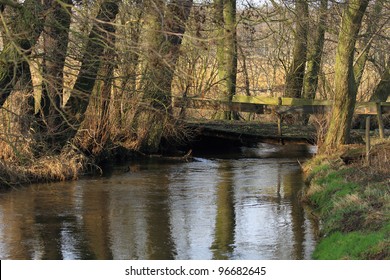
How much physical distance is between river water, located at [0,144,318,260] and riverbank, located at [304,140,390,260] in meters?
0.41

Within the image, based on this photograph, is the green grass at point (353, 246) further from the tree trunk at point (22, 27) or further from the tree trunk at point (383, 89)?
the tree trunk at point (383, 89)

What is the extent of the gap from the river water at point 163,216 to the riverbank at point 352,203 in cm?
41

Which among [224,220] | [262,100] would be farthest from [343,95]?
[224,220]

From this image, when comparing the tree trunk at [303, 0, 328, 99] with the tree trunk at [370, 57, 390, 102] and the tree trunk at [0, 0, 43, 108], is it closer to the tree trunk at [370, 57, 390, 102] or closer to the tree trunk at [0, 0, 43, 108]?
→ the tree trunk at [370, 57, 390, 102]

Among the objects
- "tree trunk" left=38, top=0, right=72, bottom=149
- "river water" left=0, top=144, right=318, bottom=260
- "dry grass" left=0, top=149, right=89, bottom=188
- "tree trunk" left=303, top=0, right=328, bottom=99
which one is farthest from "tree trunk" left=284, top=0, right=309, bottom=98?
"tree trunk" left=38, top=0, right=72, bottom=149

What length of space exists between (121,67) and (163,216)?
3878 mm

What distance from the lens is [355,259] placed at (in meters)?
10.3

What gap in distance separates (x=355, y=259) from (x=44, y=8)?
795 centimetres

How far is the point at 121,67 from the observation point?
17703 millimetres

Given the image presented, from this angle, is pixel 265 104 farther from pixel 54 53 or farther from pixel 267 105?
pixel 54 53

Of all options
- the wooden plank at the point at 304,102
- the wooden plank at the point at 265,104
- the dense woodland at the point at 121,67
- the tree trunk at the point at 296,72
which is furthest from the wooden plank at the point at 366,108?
the tree trunk at the point at 296,72

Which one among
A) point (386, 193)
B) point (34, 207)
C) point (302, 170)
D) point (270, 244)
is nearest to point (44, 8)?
point (34, 207)

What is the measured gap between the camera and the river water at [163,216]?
12695 mm

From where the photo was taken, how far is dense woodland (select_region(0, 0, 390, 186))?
46.5 ft
